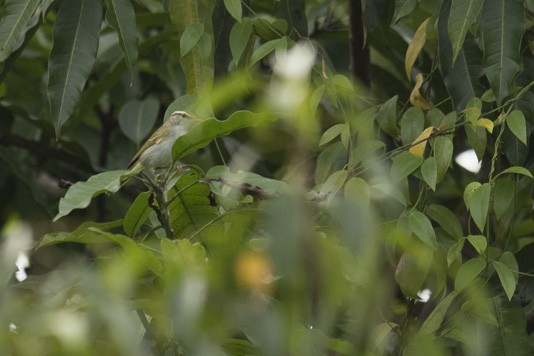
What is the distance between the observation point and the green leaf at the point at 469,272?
2993mm

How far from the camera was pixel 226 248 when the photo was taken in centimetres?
206

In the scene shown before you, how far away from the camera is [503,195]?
10.4ft

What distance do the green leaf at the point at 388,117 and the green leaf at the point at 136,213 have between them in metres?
0.88

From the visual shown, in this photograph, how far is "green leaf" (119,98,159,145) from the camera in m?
4.71

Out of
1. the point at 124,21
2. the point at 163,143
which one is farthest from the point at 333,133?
the point at 163,143

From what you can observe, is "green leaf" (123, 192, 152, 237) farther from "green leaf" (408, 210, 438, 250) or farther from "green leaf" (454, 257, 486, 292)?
"green leaf" (454, 257, 486, 292)

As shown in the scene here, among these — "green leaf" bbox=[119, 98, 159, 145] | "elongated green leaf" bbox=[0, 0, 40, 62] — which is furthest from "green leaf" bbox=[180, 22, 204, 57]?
"green leaf" bbox=[119, 98, 159, 145]

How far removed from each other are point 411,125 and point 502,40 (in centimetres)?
40

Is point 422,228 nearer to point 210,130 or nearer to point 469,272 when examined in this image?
point 469,272

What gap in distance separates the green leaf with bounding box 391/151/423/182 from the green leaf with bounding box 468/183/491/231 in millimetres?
179

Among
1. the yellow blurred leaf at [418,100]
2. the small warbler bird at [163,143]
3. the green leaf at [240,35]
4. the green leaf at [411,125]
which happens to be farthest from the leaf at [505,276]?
the small warbler bird at [163,143]

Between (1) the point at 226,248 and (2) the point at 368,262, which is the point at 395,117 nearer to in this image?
(1) the point at 226,248

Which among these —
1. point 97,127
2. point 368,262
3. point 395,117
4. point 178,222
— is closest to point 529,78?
point 395,117

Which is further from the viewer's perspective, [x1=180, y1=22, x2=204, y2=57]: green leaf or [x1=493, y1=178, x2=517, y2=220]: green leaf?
[x1=180, y1=22, x2=204, y2=57]: green leaf
